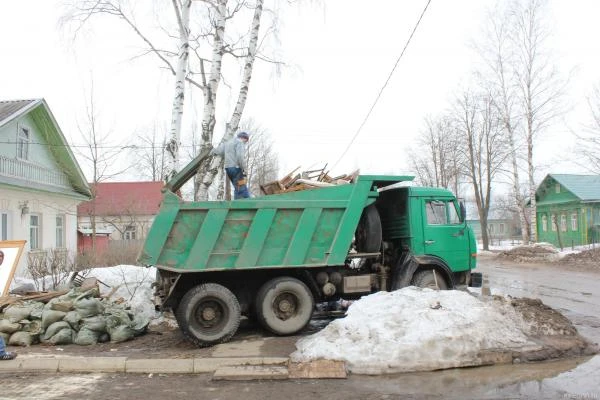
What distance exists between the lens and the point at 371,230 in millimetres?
8820

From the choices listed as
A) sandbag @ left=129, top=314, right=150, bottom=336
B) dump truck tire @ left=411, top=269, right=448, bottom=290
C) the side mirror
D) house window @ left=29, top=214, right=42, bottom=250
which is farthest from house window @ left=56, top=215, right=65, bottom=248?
the side mirror

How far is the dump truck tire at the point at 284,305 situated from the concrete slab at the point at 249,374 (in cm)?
181

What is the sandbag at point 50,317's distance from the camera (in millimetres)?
8156

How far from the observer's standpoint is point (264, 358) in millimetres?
6531

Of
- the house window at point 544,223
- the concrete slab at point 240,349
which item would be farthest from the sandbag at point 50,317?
the house window at point 544,223

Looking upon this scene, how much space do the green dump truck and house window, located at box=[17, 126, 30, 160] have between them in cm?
1507

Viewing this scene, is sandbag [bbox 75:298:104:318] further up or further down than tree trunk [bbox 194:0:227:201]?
further down

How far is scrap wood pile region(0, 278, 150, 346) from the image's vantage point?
7.96 metres

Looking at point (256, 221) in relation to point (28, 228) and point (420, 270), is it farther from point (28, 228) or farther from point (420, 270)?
point (28, 228)

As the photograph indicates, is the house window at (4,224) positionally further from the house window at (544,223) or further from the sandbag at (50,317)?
the house window at (544,223)

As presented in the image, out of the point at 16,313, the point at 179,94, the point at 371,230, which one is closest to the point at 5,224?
the point at 179,94

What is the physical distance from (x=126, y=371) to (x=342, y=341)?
2.78m

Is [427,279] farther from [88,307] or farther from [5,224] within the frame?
[5,224]

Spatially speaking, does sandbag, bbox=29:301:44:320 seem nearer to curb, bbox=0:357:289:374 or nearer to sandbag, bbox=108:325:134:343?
sandbag, bbox=108:325:134:343
